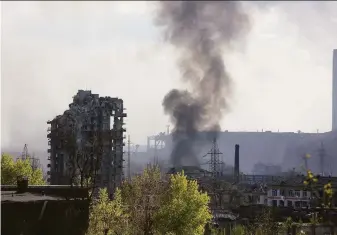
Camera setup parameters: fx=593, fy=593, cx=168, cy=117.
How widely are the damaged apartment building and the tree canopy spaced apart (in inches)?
749

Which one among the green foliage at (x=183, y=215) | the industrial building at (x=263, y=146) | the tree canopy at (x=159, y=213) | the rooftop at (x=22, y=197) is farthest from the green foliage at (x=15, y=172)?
the industrial building at (x=263, y=146)

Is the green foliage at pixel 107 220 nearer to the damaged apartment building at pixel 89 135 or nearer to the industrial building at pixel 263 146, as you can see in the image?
the damaged apartment building at pixel 89 135

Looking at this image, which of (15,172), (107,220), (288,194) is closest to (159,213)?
(107,220)

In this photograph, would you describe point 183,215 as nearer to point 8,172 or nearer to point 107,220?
point 107,220

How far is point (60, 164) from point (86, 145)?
293 cm

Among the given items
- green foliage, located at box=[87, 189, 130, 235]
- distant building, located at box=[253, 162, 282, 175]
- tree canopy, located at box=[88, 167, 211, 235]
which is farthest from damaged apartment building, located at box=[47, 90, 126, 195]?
distant building, located at box=[253, 162, 282, 175]

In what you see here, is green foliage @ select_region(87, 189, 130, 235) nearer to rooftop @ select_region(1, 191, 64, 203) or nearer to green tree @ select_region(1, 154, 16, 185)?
rooftop @ select_region(1, 191, 64, 203)

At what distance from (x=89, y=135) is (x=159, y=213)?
27253 millimetres

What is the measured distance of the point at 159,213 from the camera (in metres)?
21.7

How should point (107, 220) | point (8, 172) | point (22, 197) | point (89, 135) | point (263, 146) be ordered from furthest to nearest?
point (263, 146), point (89, 135), point (8, 172), point (107, 220), point (22, 197)

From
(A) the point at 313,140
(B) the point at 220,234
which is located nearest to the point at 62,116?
(B) the point at 220,234

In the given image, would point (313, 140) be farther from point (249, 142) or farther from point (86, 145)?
point (86, 145)

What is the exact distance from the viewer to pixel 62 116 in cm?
4766

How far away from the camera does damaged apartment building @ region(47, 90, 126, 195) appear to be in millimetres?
45781
